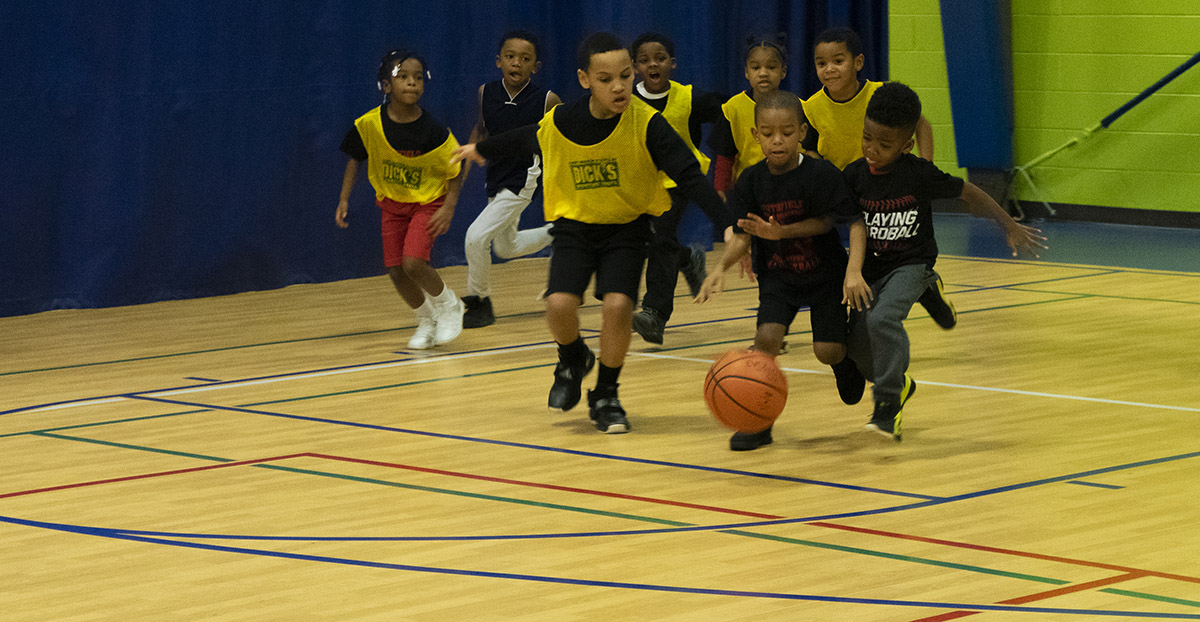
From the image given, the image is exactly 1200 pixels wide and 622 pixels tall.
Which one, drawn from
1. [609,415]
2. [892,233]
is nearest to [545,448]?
[609,415]

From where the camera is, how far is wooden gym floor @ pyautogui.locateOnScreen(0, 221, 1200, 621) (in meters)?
4.12

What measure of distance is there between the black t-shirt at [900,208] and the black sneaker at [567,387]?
112 centimetres

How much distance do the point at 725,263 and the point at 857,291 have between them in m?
0.44

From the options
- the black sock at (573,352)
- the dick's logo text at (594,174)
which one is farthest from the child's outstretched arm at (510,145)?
the black sock at (573,352)

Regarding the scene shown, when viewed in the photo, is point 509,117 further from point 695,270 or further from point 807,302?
point 807,302

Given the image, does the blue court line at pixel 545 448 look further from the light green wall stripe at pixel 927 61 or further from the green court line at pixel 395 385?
the light green wall stripe at pixel 927 61

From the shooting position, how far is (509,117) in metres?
9.06

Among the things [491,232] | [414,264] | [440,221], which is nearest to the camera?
[440,221]

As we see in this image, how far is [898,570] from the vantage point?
4.25 meters

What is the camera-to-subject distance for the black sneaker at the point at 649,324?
7.76m

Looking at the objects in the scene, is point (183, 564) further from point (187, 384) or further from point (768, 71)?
point (768, 71)

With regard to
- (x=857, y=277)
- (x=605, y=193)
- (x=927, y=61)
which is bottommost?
(x=857, y=277)

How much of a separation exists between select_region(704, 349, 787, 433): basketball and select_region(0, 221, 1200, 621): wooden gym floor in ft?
A: 0.43

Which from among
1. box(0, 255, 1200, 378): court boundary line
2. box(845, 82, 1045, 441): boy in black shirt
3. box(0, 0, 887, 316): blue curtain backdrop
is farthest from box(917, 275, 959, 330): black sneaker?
box(0, 0, 887, 316): blue curtain backdrop
